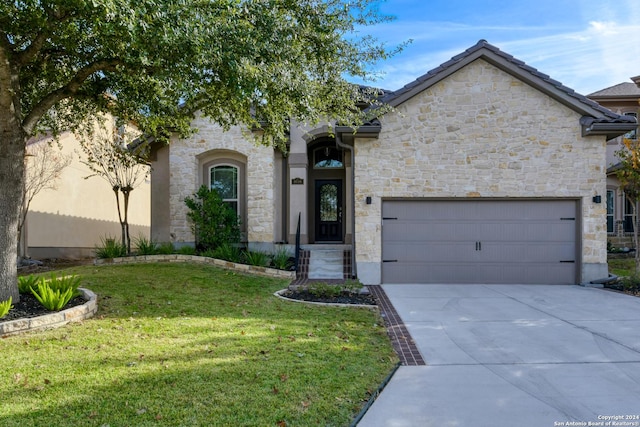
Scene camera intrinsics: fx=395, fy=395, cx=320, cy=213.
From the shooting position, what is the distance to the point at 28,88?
309 inches

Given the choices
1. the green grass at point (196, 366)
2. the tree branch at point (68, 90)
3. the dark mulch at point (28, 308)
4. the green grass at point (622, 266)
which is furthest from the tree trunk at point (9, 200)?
the green grass at point (622, 266)

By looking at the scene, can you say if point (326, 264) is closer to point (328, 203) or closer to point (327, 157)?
point (328, 203)

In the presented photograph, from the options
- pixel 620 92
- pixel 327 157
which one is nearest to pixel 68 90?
pixel 327 157

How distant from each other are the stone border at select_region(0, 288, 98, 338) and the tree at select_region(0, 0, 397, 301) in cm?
106

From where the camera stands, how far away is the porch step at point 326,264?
10.8 meters

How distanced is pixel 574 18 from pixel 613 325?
831cm

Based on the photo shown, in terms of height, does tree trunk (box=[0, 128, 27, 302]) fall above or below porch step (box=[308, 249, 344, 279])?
above

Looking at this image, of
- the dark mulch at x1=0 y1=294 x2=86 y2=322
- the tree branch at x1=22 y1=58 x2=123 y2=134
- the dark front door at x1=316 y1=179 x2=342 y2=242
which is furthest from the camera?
the dark front door at x1=316 y1=179 x2=342 y2=242

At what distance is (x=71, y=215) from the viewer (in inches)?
631

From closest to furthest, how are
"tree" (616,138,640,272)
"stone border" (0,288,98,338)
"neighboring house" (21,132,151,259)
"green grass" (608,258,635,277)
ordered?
"stone border" (0,288,98,338) < "tree" (616,138,640,272) < "green grass" (608,258,635,277) < "neighboring house" (21,132,151,259)

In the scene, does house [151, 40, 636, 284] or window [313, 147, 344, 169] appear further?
window [313, 147, 344, 169]

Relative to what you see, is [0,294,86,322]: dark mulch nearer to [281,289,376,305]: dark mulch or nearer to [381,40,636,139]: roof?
[281,289,376,305]: dark mulch

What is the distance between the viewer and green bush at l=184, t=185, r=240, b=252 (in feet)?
38.9

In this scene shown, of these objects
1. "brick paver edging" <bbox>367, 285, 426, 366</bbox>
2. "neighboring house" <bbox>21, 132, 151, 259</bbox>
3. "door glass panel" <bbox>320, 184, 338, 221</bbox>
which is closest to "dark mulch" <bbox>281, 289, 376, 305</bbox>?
"brick paver edging" <bbox>367, 285, 426, 366</bbox>
